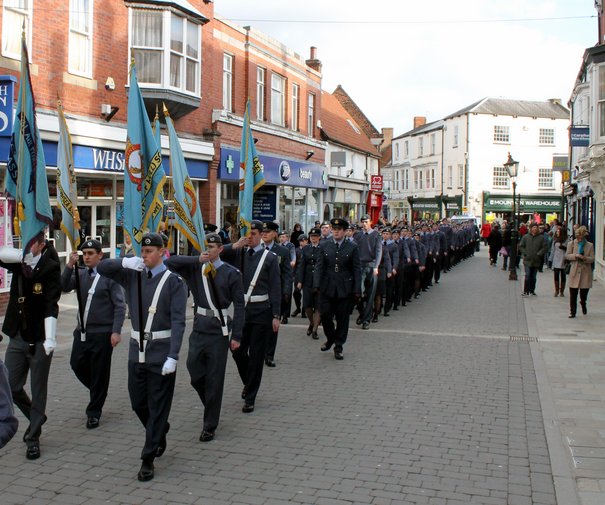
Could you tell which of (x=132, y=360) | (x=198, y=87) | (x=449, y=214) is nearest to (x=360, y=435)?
(x=132, y=360)

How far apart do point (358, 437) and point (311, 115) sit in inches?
973

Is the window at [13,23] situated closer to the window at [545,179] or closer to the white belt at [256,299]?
the white belt at [256,299]

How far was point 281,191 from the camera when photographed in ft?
91.7

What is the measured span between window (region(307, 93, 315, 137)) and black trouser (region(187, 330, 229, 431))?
2395cm

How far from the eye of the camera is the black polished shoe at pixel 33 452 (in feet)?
19.5

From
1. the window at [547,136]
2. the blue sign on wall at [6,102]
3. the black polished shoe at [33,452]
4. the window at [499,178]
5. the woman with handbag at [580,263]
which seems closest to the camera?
the black polished shoe at [33,452]

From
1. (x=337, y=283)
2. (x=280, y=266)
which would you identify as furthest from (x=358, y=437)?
(x=280, y=266)

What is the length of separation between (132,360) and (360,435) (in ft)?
7.59

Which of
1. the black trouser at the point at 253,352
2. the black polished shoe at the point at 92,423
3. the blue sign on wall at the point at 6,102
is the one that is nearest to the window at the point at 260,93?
the blue sign on wall at the point at 6,102

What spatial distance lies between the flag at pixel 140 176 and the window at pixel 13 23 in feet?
27.7

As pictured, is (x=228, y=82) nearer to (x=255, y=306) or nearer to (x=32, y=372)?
(x=255, y=306)

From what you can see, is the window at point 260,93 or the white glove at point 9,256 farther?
the window at point 260,93

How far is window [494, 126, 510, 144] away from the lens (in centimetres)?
5838

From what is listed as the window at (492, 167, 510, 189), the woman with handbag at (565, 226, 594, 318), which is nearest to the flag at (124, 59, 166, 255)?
the woman with handbag at (565, 226, 594, 318)
